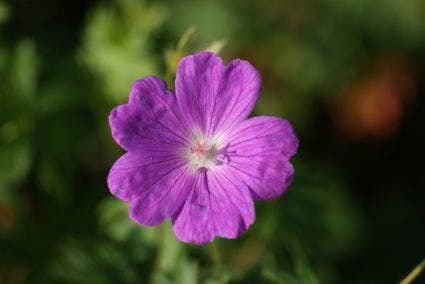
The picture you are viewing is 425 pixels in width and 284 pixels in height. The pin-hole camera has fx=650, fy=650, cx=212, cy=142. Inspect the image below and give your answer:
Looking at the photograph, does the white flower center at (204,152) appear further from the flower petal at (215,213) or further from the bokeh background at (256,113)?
the bokeh background at (256,113)

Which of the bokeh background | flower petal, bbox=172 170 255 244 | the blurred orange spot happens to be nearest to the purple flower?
flower petal, bbox=172 170 255 244

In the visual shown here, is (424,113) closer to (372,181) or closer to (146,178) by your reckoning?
(372,181)

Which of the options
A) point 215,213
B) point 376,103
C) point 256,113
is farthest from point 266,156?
point 376,103

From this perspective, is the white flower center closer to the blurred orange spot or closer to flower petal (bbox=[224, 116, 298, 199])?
flower petal (bbox=[224, 116, 298, 199])

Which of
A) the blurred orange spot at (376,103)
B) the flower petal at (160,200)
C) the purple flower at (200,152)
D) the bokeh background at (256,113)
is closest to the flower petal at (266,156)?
the purple flower at (200,152)

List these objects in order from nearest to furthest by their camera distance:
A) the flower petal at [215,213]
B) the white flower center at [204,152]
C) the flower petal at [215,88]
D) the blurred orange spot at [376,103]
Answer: the flower petal at [215,213] → the flower petal at [215,88] → the white flower center at [204,152] → the blurred orange spot at [376,103]

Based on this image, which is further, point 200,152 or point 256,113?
point 256,113

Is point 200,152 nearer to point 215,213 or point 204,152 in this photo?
point 204,152
